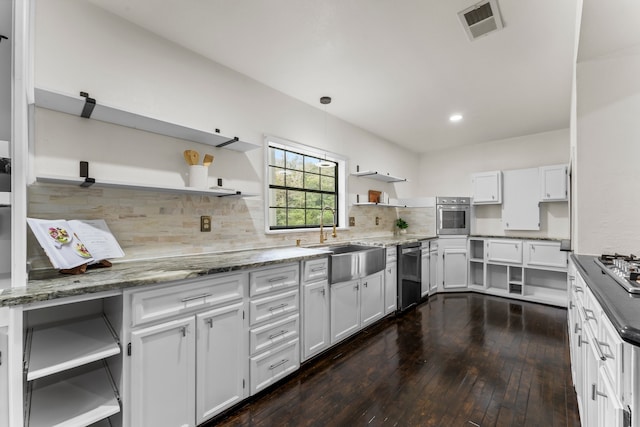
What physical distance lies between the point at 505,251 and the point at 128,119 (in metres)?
5.44

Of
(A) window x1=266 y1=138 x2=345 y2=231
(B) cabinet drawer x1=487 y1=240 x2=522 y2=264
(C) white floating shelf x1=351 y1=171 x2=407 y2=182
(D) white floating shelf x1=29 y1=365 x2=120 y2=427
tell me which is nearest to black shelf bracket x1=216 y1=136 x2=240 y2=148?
(A) window x1=266 y1=138 x2=345 y2=231

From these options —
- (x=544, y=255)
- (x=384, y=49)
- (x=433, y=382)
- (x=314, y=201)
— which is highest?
(x=384, y=49)

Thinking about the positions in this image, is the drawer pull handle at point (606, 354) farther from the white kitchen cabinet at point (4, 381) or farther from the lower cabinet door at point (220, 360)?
the white kitchen cabinet at point (4, 381)

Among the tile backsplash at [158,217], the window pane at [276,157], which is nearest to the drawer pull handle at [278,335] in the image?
the tile backsplash at [158,217]

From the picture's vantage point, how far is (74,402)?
151cm

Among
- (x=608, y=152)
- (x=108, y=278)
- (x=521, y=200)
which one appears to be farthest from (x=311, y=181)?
(x=521, y=200)

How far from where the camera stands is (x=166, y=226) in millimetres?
2406

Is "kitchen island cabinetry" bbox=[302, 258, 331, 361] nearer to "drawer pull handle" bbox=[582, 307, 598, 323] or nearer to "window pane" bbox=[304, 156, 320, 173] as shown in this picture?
"window pane" bbox=[304, 156, 320, 173]

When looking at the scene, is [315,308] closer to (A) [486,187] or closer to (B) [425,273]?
(B) [425,273]

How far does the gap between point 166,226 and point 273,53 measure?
5.93 ft

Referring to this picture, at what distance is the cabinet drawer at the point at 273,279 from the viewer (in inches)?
84.6

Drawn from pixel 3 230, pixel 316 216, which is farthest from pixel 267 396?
pixel 316 216

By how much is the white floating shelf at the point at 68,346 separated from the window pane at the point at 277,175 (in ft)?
7.21

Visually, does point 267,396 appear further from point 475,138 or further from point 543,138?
point 543,138
